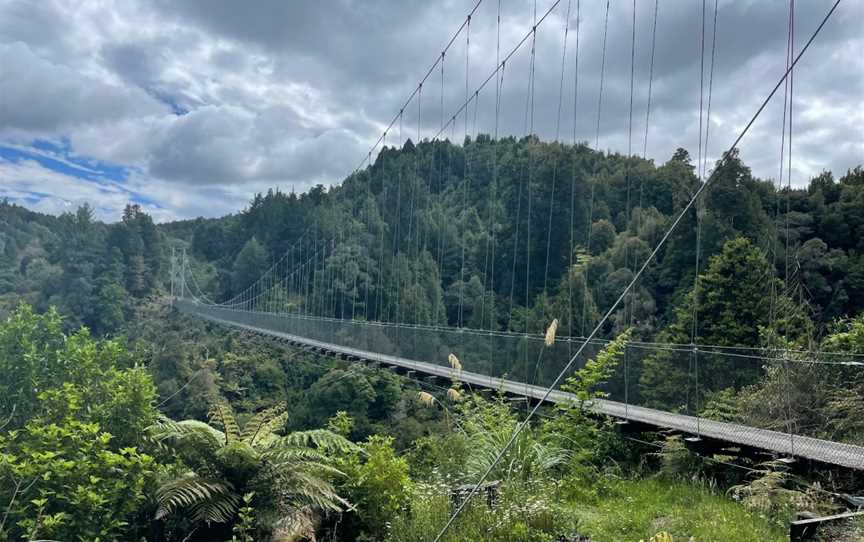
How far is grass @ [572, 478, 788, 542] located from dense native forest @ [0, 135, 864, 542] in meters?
0.02

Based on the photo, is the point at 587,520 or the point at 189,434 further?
the point at 189,434

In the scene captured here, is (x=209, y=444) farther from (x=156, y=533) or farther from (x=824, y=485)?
(x=824, y=485)

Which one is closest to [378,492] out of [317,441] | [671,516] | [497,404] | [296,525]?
[296,525]

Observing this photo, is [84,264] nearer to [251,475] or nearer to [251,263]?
[251,263]

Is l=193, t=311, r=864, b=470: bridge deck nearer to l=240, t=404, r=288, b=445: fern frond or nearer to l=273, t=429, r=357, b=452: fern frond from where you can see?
l=273, t=429, r=357, b=452: fern frond

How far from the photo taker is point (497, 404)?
5.95 m

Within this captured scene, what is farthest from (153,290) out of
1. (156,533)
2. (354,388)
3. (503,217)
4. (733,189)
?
(156,533)

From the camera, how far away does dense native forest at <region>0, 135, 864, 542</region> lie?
4242 millimetres

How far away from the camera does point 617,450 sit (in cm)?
588

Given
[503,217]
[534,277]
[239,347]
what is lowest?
[239,347]

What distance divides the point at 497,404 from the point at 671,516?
210 cm

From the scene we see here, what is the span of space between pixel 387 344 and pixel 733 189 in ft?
52.5

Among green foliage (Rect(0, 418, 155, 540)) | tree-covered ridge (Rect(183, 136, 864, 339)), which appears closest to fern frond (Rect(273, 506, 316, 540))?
green foliage (Rect(0, 418, 155, 540))

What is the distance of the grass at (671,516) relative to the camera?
3.59 m
